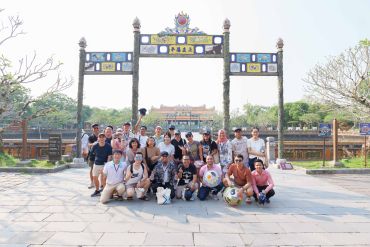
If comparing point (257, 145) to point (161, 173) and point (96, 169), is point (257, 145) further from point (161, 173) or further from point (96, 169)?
point (96, 169)

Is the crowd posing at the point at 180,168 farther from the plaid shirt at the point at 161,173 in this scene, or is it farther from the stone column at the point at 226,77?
the stone column at the point at 226,77

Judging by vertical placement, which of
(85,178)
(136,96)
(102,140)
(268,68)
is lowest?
(85,178)

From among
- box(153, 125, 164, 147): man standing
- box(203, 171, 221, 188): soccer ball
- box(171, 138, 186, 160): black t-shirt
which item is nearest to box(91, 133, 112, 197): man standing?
box(153, 125, 164, 147): man standing

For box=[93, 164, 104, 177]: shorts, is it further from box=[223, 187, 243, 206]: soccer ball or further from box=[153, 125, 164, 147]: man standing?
box=[223, 187, 243, 206]: soccer ball

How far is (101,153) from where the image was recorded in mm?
6812

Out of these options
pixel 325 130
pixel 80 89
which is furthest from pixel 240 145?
pixel 80 89

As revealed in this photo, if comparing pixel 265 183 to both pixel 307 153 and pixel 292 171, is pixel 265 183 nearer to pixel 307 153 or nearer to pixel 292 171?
pixel 292 171

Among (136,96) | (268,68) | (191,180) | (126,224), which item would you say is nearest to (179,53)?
(136,96)

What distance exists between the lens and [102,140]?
6828 millimetres

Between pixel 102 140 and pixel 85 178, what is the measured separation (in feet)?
9.28

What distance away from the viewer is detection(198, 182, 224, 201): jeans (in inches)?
249

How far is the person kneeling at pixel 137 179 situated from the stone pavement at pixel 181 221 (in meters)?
0.21

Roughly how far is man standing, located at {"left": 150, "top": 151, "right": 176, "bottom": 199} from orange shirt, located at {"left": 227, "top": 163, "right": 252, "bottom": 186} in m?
1.15

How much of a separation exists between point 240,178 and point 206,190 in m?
0.74
